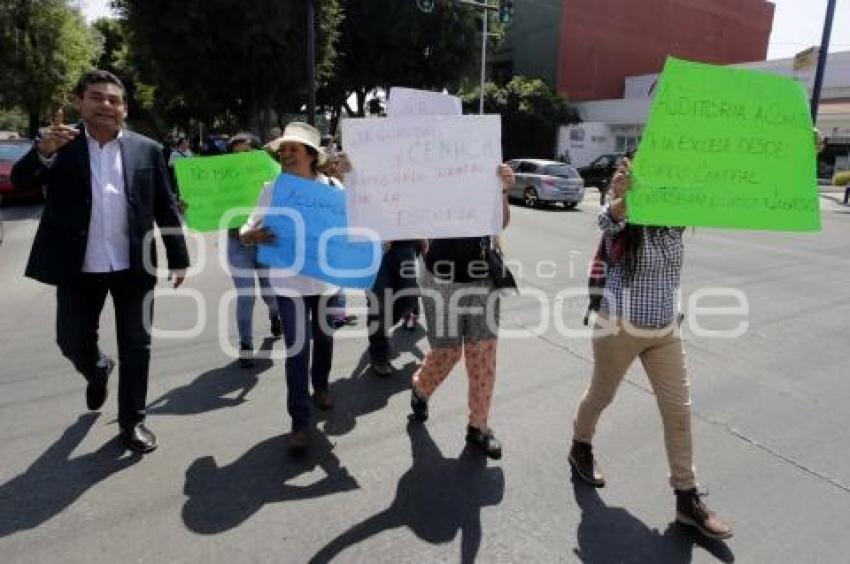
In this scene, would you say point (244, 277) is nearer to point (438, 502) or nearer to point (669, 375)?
point (438, 502)

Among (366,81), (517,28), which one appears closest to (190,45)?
(366,81)

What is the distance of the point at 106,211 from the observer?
11.0ft

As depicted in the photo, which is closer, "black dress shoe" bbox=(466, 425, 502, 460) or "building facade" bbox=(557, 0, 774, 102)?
"black dress shoe" bbox=(466, 425, 502, 460)

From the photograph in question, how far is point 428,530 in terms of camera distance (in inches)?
115

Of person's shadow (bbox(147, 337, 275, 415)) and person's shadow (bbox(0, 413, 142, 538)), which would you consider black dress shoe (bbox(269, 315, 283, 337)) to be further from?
person's shadow (bbox(0, 413, 142, 538))

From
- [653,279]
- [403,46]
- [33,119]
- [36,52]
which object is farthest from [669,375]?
[33,119]

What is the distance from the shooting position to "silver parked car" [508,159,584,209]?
17.8 metres

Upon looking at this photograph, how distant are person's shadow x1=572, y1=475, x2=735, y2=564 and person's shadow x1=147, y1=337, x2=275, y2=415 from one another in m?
2.43

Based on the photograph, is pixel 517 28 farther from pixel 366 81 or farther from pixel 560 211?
pixel 560 211

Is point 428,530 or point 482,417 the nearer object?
point 428,530

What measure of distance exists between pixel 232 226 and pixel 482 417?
8.38 ft

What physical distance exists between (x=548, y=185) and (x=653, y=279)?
1522cm

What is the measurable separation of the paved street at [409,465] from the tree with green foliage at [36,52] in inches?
983

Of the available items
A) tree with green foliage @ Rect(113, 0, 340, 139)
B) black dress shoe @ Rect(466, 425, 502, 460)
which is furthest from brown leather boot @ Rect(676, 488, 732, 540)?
tree with green foliage @ Rect(113, 0, 340, 139)
